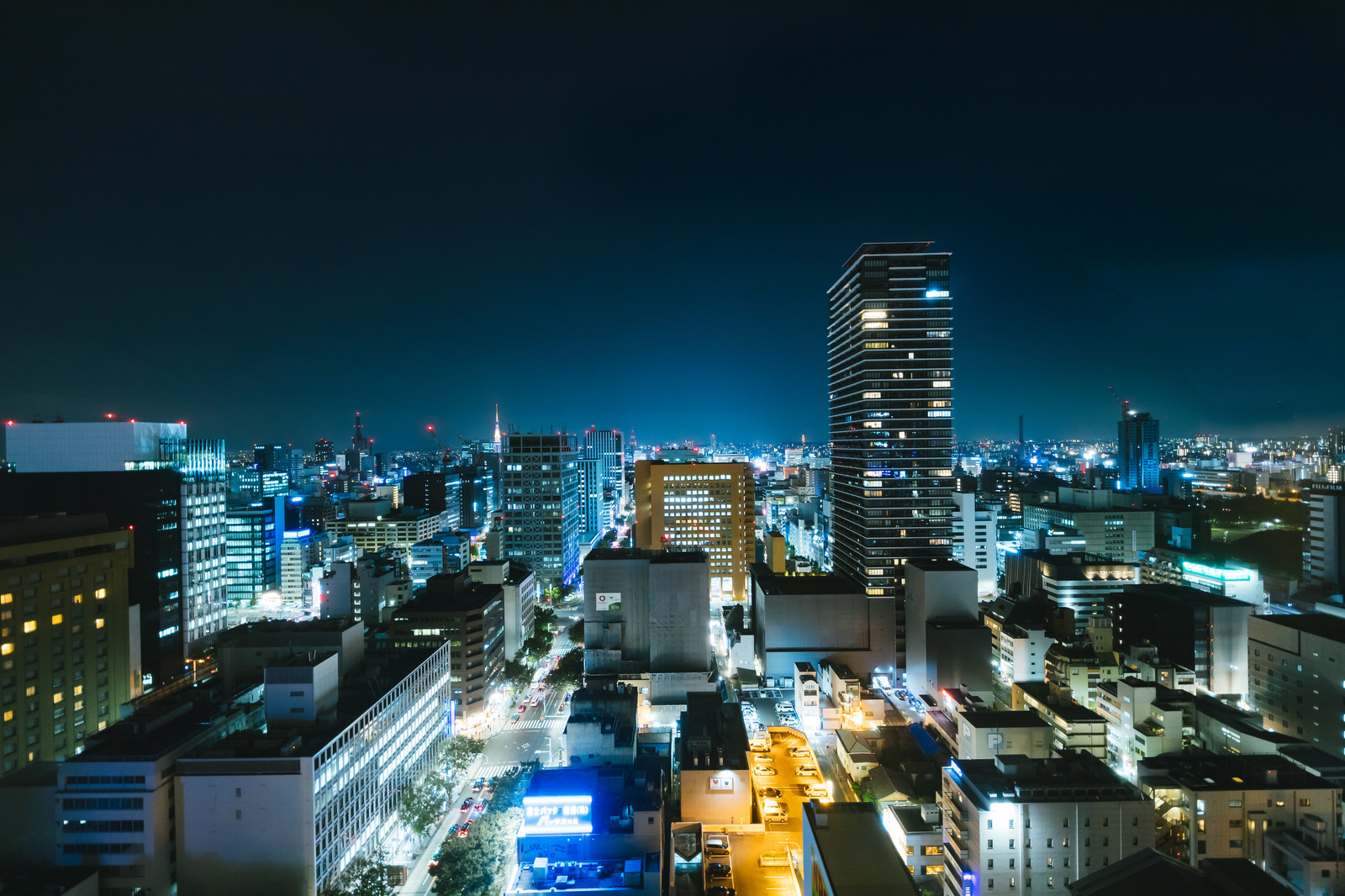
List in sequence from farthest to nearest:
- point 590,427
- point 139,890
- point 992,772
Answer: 1. point 590,427
2. point 992,772
3. point 139,890

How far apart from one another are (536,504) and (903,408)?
3410cm

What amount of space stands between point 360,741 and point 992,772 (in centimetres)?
2201

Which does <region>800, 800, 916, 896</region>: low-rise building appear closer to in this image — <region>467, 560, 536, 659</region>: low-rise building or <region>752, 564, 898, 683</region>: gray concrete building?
<region>752, 564, 898, 683</region>: gray concrete building

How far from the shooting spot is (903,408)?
41.8m

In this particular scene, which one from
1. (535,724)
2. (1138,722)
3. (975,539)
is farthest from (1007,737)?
(975,539)

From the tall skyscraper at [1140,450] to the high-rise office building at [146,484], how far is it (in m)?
101

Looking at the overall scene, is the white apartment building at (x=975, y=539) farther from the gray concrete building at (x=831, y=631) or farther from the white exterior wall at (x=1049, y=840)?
the white exterior wall at (x=1049, y=840)

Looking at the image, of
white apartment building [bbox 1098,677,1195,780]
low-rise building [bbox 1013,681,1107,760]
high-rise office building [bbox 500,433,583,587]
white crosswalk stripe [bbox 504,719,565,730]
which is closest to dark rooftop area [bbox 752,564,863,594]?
low-rise building [bbox 1013,681,1107,760]

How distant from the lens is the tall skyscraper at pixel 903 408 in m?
41.2

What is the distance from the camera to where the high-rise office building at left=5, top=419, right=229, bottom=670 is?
35000 mm

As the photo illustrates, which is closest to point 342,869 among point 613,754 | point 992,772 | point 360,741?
point 360,741

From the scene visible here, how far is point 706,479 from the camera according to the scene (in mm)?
55125

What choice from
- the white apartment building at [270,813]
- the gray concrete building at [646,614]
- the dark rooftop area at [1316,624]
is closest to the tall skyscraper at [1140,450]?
the dark rooftop area at [1316,624]

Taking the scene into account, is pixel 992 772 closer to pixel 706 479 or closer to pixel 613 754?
pixel 613 754
